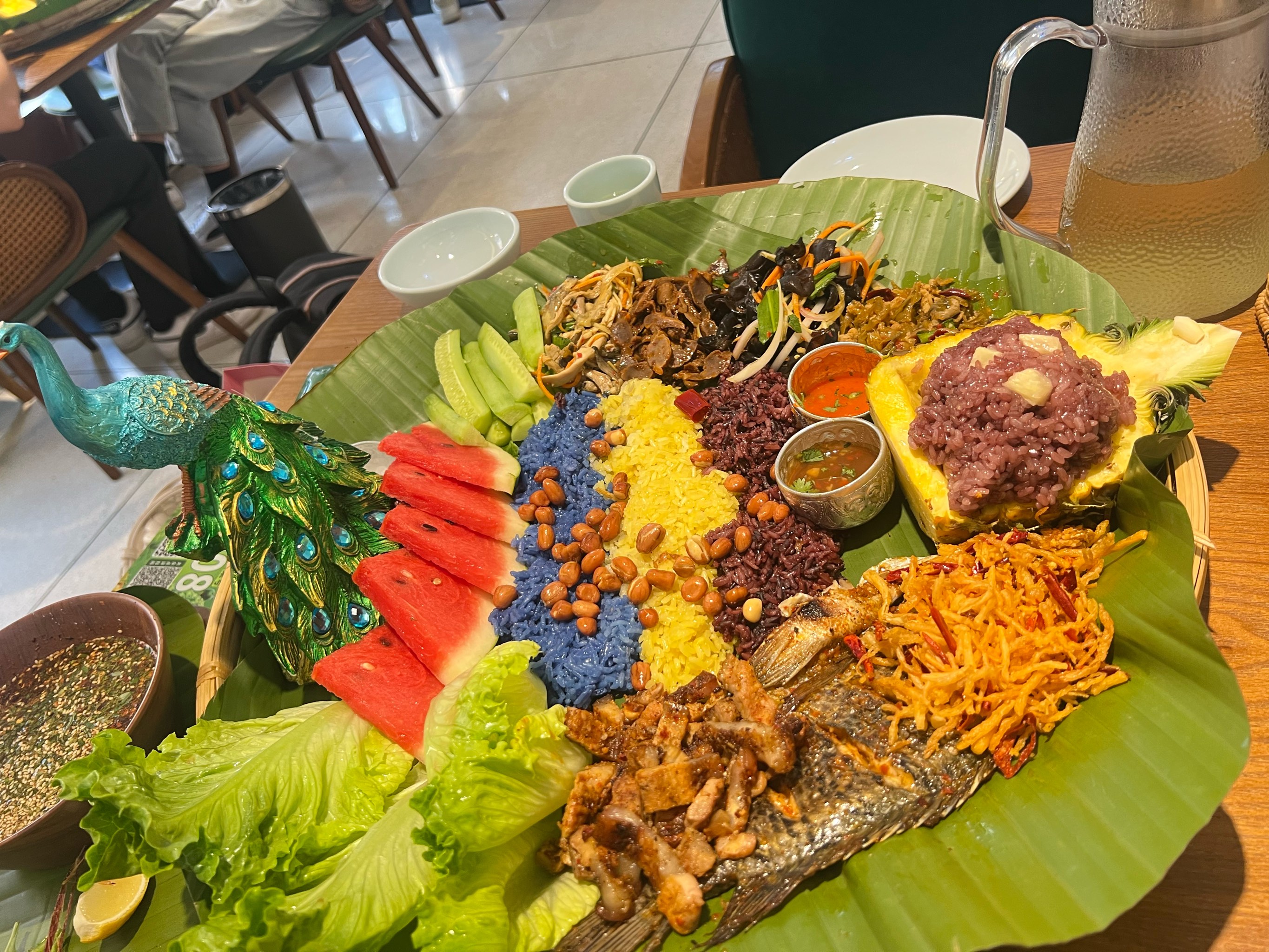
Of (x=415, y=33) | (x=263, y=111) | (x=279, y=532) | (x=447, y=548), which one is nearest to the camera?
(x=279, y=532)

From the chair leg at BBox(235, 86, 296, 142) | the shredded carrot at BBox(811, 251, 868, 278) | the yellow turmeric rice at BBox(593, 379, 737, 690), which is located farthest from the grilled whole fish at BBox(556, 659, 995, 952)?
the chair leg at BBox(235, 86, 296, 142)

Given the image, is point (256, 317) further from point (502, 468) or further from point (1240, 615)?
point (1240, 615)

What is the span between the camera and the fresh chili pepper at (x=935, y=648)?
6.48 ft

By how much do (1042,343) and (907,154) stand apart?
196 cm

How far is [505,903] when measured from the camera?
194 cm

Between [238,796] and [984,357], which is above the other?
[984,357]

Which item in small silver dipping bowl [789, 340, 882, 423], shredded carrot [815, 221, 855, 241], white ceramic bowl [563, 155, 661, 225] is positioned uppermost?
white ceramic bowl [563, 155, 661, 225]

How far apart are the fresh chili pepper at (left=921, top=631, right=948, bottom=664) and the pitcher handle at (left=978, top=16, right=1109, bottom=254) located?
1506 millimetres

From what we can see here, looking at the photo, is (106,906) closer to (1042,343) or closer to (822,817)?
(822,817)

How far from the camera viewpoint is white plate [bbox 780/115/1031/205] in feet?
11.8

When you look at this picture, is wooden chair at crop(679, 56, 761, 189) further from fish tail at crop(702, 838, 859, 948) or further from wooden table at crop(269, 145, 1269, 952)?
fish tail at crop(702, 838, 859, 948)

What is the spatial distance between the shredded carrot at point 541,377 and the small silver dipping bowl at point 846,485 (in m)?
1.13

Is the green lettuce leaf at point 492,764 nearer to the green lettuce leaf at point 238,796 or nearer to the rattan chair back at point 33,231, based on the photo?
the green lettuce leaf at point 238,796

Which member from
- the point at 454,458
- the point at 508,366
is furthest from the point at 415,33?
the point at 454,458
